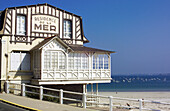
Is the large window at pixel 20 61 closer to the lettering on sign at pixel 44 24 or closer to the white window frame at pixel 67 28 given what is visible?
the lettering on sign at pixel 44 24

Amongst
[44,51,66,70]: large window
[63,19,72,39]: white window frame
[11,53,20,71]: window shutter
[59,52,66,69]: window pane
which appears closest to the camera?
[44,51,66,70]: large window

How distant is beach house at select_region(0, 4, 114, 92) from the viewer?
884 inches

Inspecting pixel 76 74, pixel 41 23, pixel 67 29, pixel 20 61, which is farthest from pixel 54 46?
pixel 67 29

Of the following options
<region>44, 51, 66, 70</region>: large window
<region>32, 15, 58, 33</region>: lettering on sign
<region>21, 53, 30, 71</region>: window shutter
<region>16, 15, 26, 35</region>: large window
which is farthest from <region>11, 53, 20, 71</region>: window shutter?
<region>44, 51, 66, 70</region>: large window

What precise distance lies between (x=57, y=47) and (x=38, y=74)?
2976 millimetres

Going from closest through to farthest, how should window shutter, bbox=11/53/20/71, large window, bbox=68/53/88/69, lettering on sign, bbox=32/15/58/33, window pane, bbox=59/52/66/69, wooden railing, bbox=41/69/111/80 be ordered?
wooden railing, bbox=41/69/111/80
window pane, bbox=59/52/66/69
window shutter, bbox=11/53/20/71
large window, bbox=68/53/88/69
lettering on sign, bbox=32/15/58/33

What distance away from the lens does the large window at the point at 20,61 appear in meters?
23.7

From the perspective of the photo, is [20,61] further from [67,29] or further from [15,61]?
[67,29]

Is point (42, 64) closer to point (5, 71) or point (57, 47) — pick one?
point (57, 47)

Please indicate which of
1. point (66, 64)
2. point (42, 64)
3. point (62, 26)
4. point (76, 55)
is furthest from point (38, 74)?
point (62, 26)

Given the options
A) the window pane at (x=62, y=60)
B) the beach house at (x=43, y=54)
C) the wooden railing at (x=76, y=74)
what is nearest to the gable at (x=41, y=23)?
the beach house at (x=43, y=54)

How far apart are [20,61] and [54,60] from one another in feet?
11.8

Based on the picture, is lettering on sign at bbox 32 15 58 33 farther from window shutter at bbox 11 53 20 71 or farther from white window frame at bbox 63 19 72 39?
window shutter at bbox 11 53 20 71

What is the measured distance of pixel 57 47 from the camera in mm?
22828
